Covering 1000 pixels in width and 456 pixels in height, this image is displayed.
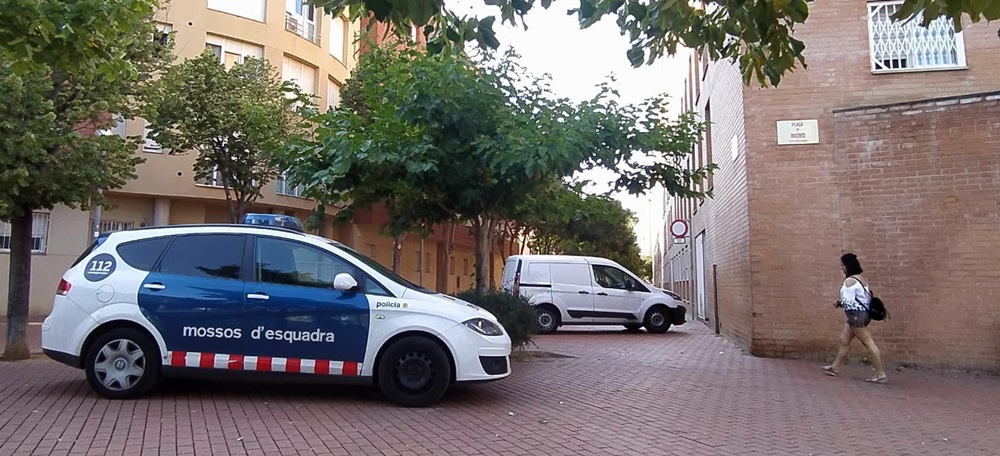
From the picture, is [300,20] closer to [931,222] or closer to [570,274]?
[570,274]

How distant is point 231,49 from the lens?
22453 mm

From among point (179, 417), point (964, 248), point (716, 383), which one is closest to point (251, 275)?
point (179, 417)

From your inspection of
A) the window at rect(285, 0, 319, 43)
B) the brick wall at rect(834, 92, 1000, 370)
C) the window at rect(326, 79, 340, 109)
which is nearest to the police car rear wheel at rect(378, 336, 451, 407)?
the brick wall at rect(834, 92, 1000, 370)

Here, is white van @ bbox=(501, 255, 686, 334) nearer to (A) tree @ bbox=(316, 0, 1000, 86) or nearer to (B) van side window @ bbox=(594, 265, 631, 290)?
(B) van side window @ bbox=(594, 265, 631, 290)

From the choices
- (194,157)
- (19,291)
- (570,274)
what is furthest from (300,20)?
(19,291)

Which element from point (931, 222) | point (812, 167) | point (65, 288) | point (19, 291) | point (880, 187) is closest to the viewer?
point (65, 288)

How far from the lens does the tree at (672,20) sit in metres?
4.43

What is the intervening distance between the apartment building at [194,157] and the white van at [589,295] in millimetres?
5784

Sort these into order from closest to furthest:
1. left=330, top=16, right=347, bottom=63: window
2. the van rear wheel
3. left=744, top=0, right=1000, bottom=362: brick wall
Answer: left=744, top=0, right=1000, bottom=362: brick wall → the van rear wheel → left=330, top=16, right=347, bottom=63: window

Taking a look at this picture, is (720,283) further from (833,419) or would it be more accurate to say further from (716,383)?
(833,419)

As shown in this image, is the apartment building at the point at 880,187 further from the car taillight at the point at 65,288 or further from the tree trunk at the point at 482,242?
the car taillight at the point at 65,288

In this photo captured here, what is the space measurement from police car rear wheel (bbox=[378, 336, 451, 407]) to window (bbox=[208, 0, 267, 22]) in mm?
18888

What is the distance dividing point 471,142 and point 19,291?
6628 mm

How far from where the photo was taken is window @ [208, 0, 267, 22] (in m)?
22.2
